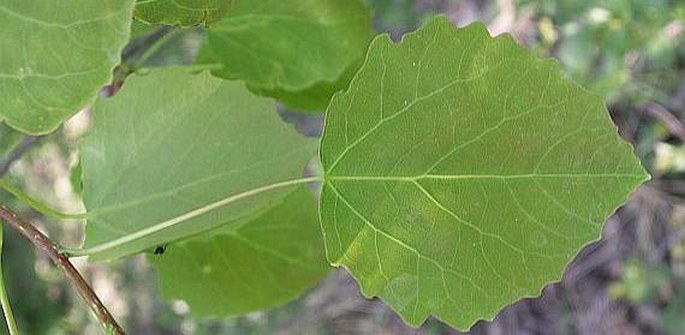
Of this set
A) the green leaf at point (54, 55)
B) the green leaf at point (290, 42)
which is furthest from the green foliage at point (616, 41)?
the green leaf at point (54, 55)

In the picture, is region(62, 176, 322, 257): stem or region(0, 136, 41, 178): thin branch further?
region(0, 136, 41, 178): thin branch

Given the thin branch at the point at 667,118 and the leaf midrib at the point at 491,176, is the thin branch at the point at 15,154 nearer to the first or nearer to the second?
the leaf midrib at the point at 491,176

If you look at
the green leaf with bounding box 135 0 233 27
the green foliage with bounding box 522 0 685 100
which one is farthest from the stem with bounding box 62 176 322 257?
the green foliage with bounding box 522 0 685 100

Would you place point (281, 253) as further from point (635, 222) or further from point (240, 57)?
point (635, 222)

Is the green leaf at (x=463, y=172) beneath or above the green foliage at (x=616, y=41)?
above

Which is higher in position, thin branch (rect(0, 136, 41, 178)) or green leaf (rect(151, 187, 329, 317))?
thin branch (rect(0, 136, 41, 178))

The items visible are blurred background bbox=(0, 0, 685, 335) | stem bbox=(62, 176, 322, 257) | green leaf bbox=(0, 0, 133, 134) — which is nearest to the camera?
green leaf bbox=(0, 0, 133, 134)

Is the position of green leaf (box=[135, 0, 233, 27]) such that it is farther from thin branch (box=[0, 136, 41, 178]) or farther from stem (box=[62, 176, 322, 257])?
thin branch (box=[0, 136, 41, 178])
